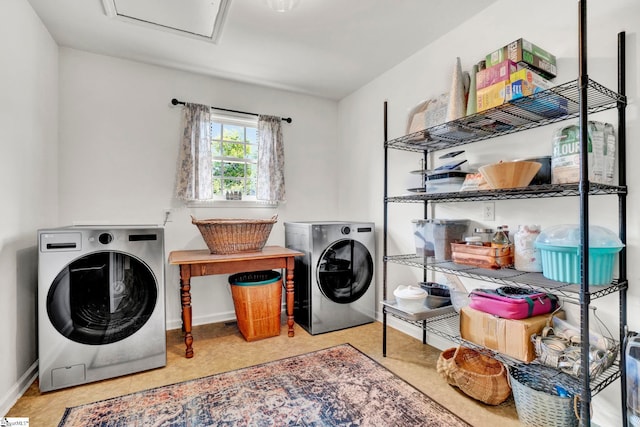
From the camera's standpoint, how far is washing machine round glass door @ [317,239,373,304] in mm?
2756

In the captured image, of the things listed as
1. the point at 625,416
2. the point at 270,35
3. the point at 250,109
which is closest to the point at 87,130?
the point at 250,109

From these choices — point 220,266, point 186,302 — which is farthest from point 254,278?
point 186,302

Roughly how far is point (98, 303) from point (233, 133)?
188 centimetres

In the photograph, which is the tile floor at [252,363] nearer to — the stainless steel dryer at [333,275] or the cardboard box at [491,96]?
the stainless steel dryer at [333,275]

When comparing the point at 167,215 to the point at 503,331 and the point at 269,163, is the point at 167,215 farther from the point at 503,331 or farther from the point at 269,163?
the point at 503,331

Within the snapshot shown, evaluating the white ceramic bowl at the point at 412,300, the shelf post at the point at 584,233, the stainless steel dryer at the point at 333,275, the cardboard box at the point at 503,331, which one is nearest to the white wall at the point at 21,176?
the stainless steel dryer at the point at 333,275

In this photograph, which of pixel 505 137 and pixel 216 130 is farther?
pixel 216 130

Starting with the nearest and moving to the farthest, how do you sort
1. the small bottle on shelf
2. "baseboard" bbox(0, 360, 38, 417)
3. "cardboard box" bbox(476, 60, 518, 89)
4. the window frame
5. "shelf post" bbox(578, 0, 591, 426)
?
"shelf post" bbox(578, 0, 591, 426) → "cardboard box" bbox(476, 60, 518, 89) → "baseboard" bbox(0, 360, 38, 417) → the small bottle on shelf → the window frame

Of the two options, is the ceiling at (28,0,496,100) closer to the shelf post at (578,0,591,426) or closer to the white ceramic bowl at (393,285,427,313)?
the shelf post at (578,0,591,426)

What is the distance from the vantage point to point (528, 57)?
5.03 feet

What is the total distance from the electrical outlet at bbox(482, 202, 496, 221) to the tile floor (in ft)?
3.42

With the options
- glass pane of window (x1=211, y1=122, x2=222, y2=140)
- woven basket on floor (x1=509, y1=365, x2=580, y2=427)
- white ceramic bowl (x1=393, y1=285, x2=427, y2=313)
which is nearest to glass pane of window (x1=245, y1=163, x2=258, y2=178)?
glass pane of window (x1=211, y1=122, x2=222, y2=140)

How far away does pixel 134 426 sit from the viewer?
1.55 metres

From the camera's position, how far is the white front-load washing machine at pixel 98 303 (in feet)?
6.10
